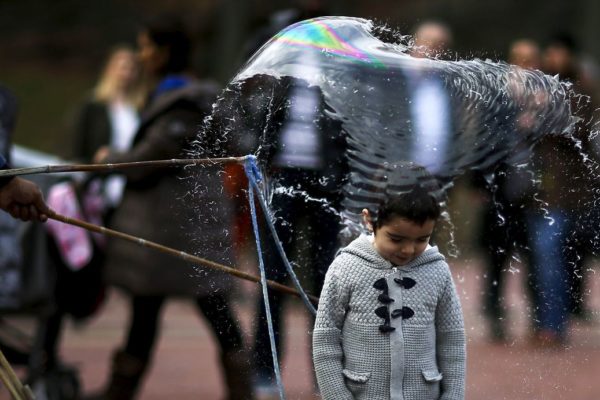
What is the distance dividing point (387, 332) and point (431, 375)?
0.17 m

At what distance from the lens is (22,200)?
4.21m

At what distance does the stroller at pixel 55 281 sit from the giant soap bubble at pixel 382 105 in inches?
80.6

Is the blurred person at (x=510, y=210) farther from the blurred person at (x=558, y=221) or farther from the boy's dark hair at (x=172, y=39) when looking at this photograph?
the boy's dark hair at (x=172, y=39)

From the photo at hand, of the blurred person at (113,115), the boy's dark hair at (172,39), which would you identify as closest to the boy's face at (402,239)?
the boy's dark hair at (172,39)

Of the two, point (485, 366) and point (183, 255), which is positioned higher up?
point (183, 255)

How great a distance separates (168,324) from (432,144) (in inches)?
216

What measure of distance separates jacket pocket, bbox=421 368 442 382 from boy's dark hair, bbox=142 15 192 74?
2.73 meters

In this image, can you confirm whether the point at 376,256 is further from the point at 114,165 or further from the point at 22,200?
the point at 22,200

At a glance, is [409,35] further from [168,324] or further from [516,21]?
[516,21]

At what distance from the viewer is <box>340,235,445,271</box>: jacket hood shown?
11.8ft

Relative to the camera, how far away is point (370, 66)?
4109 millimetres

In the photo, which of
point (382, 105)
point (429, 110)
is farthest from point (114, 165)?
point (429, 110)

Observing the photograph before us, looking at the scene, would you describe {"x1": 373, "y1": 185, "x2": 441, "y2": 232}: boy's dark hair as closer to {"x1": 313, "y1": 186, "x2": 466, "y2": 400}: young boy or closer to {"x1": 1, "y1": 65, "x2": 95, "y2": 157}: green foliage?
{"x1": 313, "y1": 186, "x2": 466, "y2": 400}: young boy

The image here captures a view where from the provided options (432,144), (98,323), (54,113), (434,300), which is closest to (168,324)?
(98,323)
